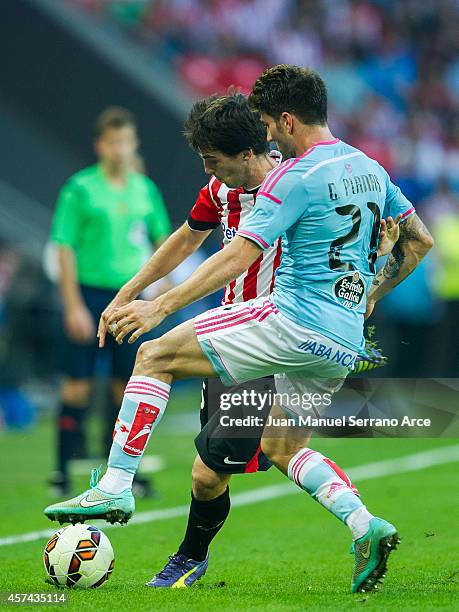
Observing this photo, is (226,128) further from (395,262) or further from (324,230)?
(395,262)

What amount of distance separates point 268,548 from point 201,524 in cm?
129

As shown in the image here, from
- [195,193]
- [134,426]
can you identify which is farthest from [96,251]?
[195,193]

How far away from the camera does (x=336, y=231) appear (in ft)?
16.9

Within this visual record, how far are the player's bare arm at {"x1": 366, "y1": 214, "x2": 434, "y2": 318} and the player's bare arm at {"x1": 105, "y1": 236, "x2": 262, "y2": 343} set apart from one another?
37.4 inches

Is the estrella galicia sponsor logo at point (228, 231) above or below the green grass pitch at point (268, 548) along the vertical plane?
above

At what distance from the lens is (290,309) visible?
16.9 ft

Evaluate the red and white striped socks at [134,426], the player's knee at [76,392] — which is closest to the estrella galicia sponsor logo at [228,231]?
the red and white striped socks at [134,426]

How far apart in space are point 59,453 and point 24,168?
8.75 metres

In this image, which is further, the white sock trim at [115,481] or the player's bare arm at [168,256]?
the player's bare arm at [168,256]

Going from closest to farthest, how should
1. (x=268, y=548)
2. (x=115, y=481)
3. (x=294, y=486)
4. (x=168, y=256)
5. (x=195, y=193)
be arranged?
1. (x=115, y=481)
2. (x=168, y=256)
3. (x=268, y=548)
4. (x=294, y=486)
5. (x=195, y=193)

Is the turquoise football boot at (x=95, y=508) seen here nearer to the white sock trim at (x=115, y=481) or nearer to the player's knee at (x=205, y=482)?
the white sock trim at (x=115, y=481)

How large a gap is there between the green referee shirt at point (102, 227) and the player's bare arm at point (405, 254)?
3903mm

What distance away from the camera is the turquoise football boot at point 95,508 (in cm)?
501

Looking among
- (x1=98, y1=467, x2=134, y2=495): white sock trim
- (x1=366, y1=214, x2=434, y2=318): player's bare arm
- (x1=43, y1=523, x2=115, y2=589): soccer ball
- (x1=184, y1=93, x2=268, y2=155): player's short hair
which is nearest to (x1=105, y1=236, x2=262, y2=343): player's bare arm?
(x1=98, y1=467, x2=134, y2=495): white sock trim
